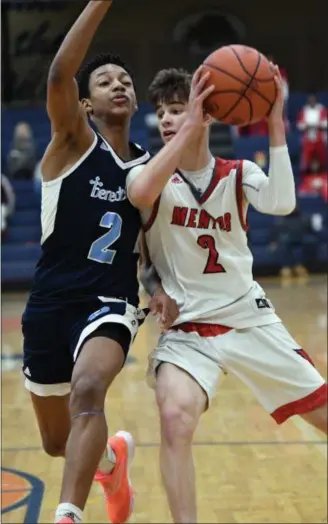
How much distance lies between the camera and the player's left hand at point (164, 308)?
398 centimetres

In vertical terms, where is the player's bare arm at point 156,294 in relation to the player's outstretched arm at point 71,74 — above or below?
below

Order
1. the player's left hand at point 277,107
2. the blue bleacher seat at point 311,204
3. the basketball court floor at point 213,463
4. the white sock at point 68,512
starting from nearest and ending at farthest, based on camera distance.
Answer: the white sock at point 68,512 → the player's left hand at point 277,107 → the basketball court floor at point 213,463 → the blue bleacher seat at point 311,204

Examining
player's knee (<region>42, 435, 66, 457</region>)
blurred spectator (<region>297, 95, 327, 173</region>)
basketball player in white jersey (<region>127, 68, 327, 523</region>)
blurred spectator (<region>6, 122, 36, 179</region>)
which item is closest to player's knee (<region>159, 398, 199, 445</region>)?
basketball player in white jersey (<region>127, 68, 327, 523</region>)

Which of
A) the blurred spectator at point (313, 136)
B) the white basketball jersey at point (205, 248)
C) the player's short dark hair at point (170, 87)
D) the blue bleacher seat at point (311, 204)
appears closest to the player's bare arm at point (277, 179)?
the white basketball jersey at point (205, 248)

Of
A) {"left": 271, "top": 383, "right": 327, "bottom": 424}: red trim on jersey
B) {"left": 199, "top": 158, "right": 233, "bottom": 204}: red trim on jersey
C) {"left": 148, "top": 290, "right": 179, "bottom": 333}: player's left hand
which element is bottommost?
{"left": 271, "top": 383, "right": 327, "bottom": 424}: red trim on jersey

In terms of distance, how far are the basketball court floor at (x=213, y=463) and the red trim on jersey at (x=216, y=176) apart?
202cm

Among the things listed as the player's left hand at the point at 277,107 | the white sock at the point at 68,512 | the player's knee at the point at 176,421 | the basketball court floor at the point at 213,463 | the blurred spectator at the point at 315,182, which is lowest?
the blurred spectator at the point at 315,182

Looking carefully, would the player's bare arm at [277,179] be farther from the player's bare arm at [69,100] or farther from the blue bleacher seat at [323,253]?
the blue bleacher seat at [323,253]

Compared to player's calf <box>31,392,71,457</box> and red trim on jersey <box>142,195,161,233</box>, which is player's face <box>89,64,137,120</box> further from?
player's calf <box>31,392,71,457</box>

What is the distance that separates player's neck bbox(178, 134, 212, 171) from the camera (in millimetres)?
4121

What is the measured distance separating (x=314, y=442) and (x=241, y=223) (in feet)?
9.65

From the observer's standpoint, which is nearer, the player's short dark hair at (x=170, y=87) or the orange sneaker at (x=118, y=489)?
the player's short dark hair at (x=170, y=87)

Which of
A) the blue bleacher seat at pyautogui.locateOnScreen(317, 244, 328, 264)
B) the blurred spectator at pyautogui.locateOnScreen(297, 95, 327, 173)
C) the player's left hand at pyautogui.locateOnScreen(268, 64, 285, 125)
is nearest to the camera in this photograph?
the player's left hand at pyautogui.locateOnScreen(268, 64, 285, 125)

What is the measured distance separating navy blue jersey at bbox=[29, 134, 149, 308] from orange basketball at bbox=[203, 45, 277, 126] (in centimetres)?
62
